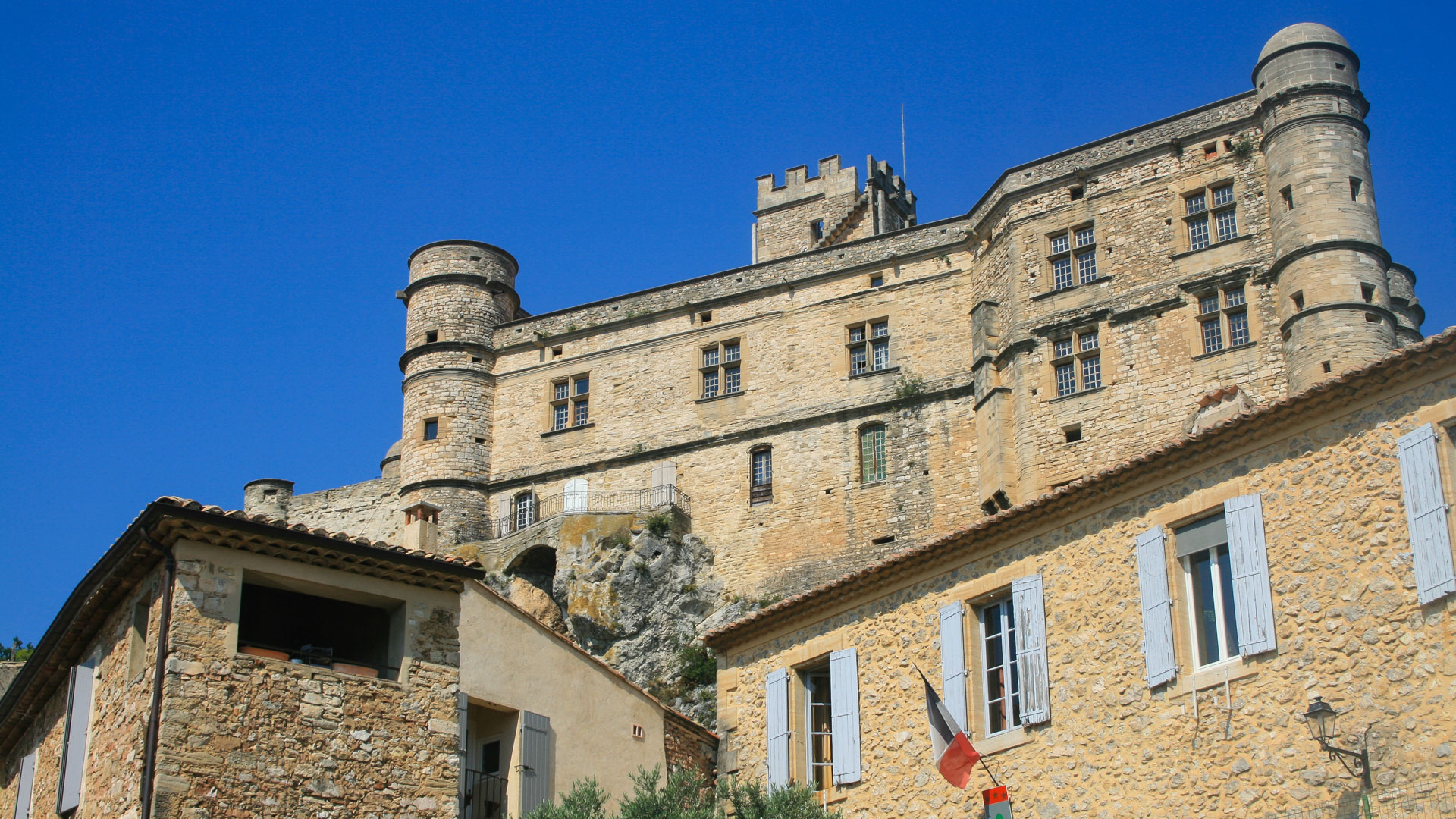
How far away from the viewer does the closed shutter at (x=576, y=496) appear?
38188mm

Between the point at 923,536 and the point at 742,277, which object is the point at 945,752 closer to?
the point at 923,536

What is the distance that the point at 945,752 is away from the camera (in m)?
15.5

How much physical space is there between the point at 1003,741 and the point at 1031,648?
896 mm

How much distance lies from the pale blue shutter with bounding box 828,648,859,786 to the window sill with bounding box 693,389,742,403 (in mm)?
20297

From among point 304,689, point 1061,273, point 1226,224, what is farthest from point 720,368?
point 304,689

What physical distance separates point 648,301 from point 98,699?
23.2m

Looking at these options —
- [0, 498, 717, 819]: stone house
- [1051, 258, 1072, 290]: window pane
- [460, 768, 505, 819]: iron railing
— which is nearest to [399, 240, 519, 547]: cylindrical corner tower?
[1051, 258, 1072, 290]: window pane

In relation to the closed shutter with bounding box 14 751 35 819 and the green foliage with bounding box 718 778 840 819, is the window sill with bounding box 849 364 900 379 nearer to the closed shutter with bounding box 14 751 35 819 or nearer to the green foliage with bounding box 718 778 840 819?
the closed shutter with bounding box 14 751 35 819

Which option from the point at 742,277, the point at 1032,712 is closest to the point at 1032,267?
the point at 742,277

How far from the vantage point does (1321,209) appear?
99.7 ft

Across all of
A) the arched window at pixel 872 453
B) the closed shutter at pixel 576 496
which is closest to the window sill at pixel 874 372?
the arched window at pixel 872 453

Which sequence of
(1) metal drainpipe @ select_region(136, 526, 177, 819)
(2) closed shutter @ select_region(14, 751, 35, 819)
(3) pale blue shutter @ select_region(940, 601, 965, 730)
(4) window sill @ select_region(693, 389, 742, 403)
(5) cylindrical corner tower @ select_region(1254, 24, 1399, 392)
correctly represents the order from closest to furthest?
(1) metal drainpipe @ select_region(136, 526, 177, 819), (3) pale blue shutter @ select_region(940, 601, 965, 730), (2) closed shutter @ select_region(14, 751, 35, 819), (5) cylindrical corner tower @ select_region(1254, 24, 1399, 392), (4) window sill @ select_region(693, 389, 742, 403)

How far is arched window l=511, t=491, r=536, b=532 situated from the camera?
3900 cm

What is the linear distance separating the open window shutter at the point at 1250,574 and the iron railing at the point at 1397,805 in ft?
4.41
